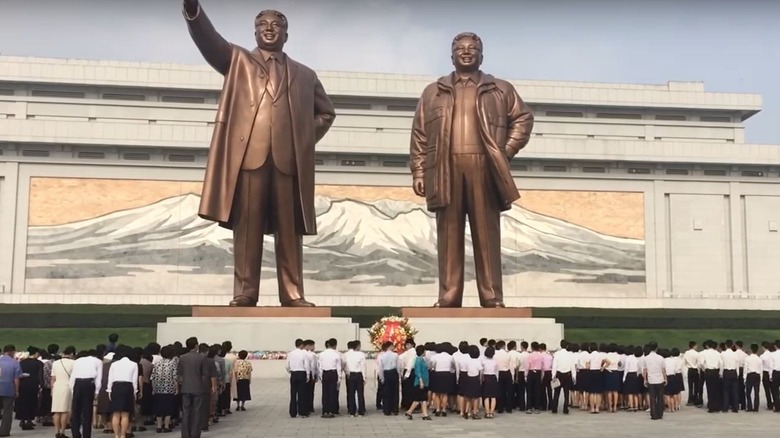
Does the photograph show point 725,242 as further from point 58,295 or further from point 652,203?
point 58,295

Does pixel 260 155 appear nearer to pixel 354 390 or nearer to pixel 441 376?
pixel 354 390

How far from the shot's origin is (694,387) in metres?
10.6

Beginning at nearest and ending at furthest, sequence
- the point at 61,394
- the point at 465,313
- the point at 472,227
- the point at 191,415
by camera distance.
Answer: the point at 191,415 → the point at 61,394 → the point at 465,313 → the point at 472,227

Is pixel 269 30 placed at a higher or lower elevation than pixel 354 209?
higher

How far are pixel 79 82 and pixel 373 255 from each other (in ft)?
45.2

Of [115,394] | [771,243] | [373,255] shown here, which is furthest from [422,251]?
[115,394]

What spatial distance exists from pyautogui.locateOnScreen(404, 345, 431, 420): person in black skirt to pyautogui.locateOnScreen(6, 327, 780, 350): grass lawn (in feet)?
38.6

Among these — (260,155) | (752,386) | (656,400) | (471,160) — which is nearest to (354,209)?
(471,160)

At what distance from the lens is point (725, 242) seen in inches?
1144

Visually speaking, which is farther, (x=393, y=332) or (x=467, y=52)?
(x=467, y=52)

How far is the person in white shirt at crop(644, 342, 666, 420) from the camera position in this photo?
8.85m

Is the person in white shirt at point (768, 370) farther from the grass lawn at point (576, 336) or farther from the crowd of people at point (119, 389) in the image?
the grass lawn at point (576, 336)

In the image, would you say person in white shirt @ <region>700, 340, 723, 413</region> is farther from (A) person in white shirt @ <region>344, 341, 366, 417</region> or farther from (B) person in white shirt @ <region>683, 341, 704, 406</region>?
(A) person in white shirt @ <region>344, 341, 366, 417</region>

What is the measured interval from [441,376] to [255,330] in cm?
329
